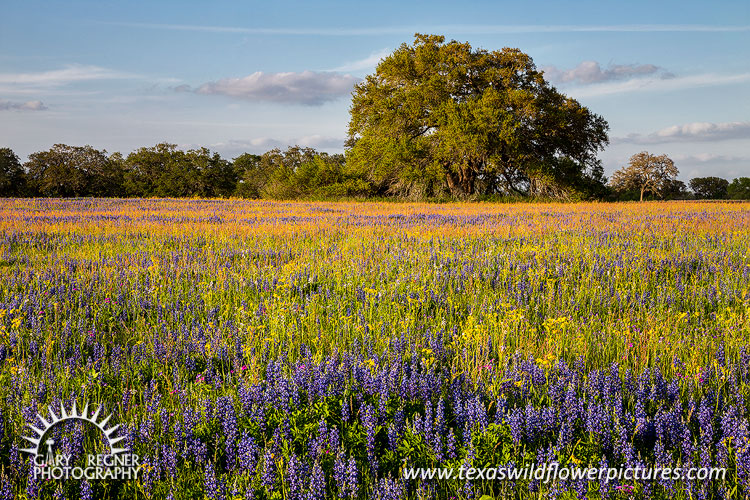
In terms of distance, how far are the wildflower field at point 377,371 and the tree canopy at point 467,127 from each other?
25.8 m

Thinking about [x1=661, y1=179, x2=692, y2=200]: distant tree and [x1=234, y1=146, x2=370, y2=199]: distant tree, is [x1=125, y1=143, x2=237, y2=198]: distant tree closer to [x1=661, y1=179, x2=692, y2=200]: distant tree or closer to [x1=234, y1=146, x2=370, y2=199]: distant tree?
[x1=234, y1=146, x2=370, y2=199]: distant tree

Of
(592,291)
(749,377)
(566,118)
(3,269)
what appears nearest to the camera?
(749,377)

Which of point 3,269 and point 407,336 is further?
point 3,269

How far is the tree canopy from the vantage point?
3203cm

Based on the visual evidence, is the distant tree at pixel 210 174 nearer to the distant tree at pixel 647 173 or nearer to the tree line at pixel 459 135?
the tree line at pixel 459 135

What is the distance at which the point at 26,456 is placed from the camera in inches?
101

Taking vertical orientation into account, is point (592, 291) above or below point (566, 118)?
below

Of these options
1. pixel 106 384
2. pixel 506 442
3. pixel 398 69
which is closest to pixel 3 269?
pixel 106 384

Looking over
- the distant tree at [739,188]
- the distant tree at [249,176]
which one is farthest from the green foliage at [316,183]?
the distant tree at [739,188]

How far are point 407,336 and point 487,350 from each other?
70 cm

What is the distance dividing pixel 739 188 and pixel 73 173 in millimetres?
114943

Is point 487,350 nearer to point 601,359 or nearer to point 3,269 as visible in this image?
point 601,359

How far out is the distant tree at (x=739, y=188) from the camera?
306 ft

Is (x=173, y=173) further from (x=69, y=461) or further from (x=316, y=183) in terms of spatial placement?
(x=69, y=461)
